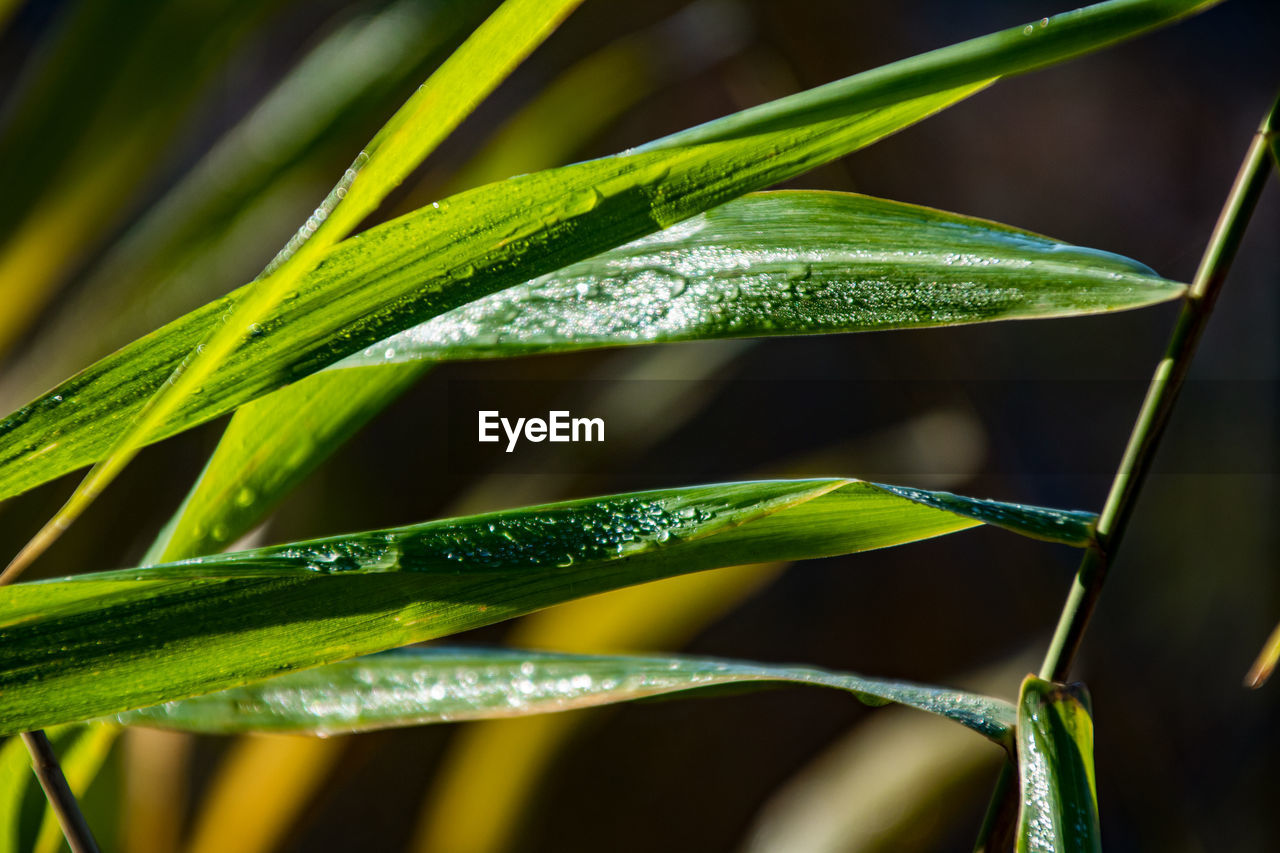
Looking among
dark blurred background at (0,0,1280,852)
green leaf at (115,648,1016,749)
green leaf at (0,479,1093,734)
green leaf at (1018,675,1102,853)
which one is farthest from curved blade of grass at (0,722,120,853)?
dark blurred background at (0,0,1280,852)

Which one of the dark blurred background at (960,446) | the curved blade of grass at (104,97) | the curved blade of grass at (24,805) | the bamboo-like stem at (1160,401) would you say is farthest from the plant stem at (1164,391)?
the dark blurred background at (960,446)

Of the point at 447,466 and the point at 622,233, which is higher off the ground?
the point at 447,466

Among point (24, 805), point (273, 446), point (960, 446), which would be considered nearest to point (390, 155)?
point (273, 446)

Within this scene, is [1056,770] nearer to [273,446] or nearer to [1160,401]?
[1160,401]

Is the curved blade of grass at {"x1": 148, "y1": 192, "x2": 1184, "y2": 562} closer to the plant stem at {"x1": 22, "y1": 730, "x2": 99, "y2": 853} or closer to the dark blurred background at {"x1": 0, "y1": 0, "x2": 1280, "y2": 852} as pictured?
the plant stem at {"x1": 22, "y1": 730, "x2": 99, "y2": 853}

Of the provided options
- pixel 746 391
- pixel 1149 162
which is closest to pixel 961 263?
pixel 746 391

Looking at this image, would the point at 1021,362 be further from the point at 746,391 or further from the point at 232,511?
the point at 232,511
